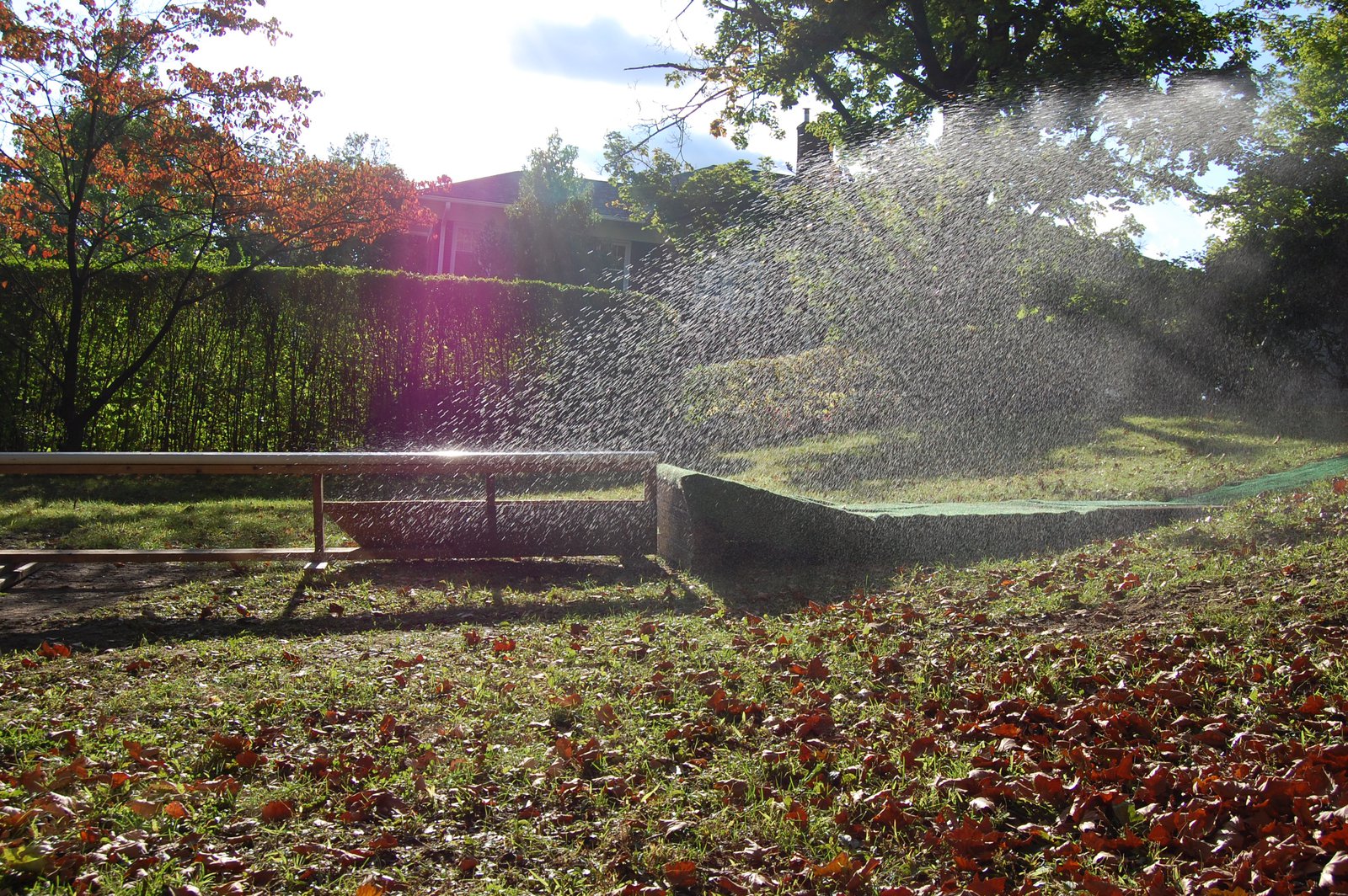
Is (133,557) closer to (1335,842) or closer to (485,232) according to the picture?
(1335,842)

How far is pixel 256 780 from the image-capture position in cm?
307

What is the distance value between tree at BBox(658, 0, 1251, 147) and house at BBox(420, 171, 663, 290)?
36.9 ft

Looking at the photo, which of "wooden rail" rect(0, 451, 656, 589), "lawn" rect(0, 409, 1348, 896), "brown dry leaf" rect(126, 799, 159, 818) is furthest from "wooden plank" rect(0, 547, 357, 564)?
"brown dry leaf" rect(126, 799, 159, 818)

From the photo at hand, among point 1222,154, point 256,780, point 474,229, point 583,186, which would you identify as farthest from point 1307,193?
point 583,186

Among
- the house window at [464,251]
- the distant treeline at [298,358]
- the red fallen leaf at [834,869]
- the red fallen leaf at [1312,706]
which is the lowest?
the red fallen leaf at [834,869]

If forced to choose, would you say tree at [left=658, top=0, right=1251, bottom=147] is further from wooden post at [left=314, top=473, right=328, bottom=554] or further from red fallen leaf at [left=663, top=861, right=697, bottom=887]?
red fallen leaf at [left=663, top=861, right=697, bottom=887]

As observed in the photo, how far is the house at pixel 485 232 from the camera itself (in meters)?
27.1

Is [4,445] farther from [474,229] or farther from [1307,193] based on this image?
[474,229]

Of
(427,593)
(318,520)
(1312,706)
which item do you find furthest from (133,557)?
(1312,706)

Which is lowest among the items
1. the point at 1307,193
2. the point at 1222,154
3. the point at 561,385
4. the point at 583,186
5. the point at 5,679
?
the point at 5,679

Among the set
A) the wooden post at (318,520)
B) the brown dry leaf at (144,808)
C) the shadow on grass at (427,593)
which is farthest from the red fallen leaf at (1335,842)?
the wooden post at (318,520)

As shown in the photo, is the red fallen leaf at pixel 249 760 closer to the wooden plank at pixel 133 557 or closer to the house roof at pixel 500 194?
the wooden plank at pixel 133 557

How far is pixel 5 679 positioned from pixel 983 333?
11.7 meters

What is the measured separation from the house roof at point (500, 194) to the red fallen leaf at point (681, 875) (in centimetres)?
2472
